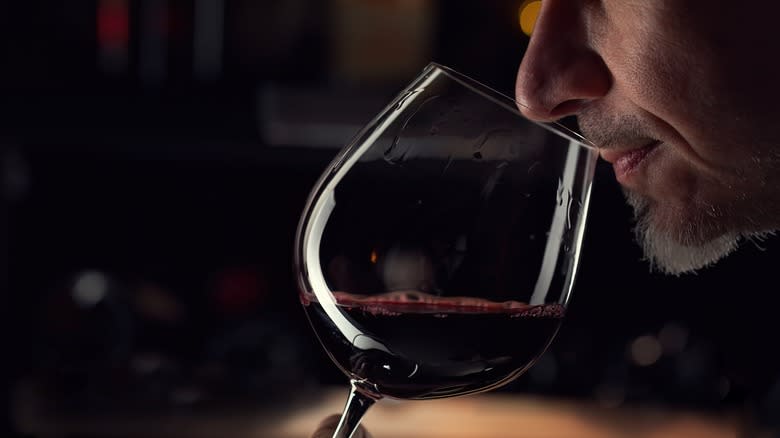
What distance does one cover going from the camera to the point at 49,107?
1.71 m

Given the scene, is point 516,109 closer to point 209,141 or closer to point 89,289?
point 209,141

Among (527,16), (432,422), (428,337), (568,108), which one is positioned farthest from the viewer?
(527,16)

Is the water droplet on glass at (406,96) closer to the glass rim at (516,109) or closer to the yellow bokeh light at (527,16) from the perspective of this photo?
the glass rim at (516,109)

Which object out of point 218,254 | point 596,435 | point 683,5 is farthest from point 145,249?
point 683,5

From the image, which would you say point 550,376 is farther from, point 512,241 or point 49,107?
point 512,241

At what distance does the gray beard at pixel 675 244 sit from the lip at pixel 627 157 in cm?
3

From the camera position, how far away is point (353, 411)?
1.87 ft

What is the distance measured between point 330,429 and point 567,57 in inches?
12.0

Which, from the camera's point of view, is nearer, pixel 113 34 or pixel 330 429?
pixel 330 429

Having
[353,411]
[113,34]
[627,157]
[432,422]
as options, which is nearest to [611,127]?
[627,157]

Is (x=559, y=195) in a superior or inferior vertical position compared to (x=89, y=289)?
inferior

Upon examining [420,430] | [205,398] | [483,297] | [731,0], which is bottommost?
[483,297]

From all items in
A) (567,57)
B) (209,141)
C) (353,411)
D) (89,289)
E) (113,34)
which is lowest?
(353,411)

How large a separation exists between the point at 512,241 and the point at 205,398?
1.22 metres
